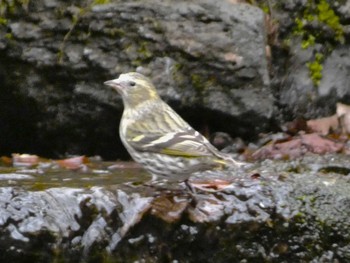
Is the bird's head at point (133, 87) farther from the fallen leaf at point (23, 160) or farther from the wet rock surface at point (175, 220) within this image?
the fallen leaf at point (23, 160)

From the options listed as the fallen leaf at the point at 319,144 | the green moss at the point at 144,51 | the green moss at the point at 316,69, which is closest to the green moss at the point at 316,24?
the green moss at the point at 316,69

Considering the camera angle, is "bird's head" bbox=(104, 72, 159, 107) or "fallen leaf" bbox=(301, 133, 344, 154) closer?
"bird's head" bbox=(104, 72, 159, 107)

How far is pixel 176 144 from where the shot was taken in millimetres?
6250

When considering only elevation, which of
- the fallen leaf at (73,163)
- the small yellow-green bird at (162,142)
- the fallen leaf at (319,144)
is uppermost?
the small yellow-green bird at (162,142)

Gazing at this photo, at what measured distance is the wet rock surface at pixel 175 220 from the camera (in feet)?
18.2

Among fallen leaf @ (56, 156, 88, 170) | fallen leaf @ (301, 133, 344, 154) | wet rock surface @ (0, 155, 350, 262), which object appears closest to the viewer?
wet rock surface @ (0, 155, 350, 262)

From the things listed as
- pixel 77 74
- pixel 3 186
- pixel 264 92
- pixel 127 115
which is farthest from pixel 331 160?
pixel 3 186

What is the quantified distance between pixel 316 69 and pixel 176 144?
3532 mm

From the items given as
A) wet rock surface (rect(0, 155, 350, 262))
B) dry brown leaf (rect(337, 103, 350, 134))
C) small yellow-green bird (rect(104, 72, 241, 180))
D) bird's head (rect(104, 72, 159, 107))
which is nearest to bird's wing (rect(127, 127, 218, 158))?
small yellow-green bird (rect(104, 72, 241, 180))

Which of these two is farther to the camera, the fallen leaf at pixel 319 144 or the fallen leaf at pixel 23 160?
the fallen leaf at pixel 319 144

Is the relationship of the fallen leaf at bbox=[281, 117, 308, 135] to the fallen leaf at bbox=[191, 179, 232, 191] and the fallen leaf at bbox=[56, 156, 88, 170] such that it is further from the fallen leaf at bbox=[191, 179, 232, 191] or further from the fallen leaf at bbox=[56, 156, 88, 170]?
the fallen leaf at bbox=[191, 179, 232, 191]

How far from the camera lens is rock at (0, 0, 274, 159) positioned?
858 centimetres

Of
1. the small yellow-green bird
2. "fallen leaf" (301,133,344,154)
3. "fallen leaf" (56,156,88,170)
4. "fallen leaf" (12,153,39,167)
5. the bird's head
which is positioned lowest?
"fallen leaf" (12,153,39,167)

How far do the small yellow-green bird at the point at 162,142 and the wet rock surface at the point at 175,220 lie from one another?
158 mm
